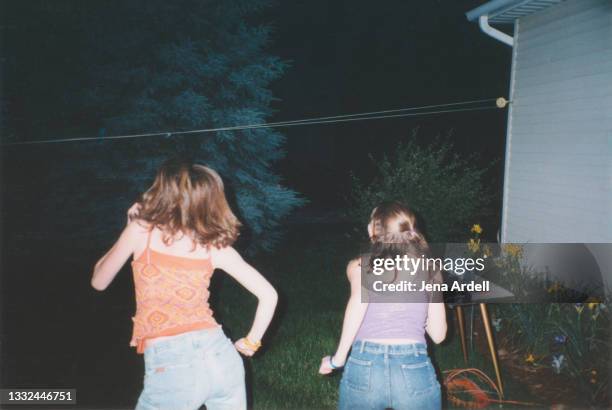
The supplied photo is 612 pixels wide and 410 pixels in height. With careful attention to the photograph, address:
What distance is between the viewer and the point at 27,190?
9.62m

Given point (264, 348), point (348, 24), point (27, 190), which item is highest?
point (348, 24)

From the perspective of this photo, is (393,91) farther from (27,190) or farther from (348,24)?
(27,190)

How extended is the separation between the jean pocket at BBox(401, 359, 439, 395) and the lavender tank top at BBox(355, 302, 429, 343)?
12 centimetres

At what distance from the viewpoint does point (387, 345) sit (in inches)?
87.8

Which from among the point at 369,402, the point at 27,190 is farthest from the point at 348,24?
the point at 369,402

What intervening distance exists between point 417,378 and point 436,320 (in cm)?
32

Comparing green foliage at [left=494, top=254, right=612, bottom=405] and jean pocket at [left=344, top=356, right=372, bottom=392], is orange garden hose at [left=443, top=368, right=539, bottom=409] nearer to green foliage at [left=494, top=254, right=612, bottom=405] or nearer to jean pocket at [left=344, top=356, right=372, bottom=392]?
green foliage at [left=494, top=254, right=612, bottom=405]

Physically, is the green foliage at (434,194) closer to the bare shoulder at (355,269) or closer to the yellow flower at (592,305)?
the yellow flower at (592,305)

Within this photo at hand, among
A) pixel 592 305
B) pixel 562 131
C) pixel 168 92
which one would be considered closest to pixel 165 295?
pixel 592 305

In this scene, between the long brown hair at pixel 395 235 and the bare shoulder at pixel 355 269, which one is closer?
the bare shoulder at pixel 355 269

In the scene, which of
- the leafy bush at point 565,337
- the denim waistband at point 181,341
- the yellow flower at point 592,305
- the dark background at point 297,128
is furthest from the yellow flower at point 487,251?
the denim waistband at point 181,341

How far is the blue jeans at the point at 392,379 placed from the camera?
2182 mm

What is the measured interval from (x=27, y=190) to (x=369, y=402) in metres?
9.42

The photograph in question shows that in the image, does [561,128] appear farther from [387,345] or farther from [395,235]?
[387,345]
